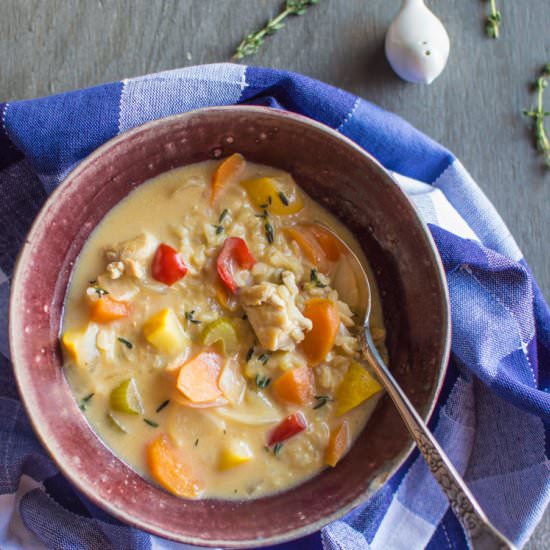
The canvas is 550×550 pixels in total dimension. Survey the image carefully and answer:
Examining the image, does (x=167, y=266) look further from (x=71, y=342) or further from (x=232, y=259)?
(x=71, y=342)

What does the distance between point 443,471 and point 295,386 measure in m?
0.65

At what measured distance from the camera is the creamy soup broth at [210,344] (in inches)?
116

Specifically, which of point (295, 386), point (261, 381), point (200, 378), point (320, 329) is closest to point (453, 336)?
point (320, 329)

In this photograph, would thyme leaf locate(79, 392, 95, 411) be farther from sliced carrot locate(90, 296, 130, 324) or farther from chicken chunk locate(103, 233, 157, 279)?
chicken chunk locate(103, 233, 157, 279)

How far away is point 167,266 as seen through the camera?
9.62ft

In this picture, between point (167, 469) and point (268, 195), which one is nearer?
point (167, 469)

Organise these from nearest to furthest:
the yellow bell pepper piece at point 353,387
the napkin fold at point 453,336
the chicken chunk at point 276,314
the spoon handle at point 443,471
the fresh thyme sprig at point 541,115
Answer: the spoon handle at point 443,471 < the chicken chunk at point 276,314 < the yellow bell pepper piece at point 353,387 < the napkin fold at point 453,336 < the fresh thyme sprig at point 541,115

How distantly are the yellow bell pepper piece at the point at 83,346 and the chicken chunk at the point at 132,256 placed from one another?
239 mm

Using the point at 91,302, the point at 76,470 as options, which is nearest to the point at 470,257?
the point at 91,302

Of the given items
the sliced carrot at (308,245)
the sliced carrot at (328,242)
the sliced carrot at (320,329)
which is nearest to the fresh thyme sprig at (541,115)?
the sliced carrot at (328,242)

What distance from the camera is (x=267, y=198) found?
3.14 m

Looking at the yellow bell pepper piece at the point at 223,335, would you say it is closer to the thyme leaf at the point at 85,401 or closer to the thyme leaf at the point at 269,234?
the thyme leaf at the point at 269,234

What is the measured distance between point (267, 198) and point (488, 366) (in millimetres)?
1178

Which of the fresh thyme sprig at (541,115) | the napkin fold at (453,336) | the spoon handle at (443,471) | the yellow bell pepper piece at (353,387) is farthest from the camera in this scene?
the fresh thyme sprig at (541,115)
